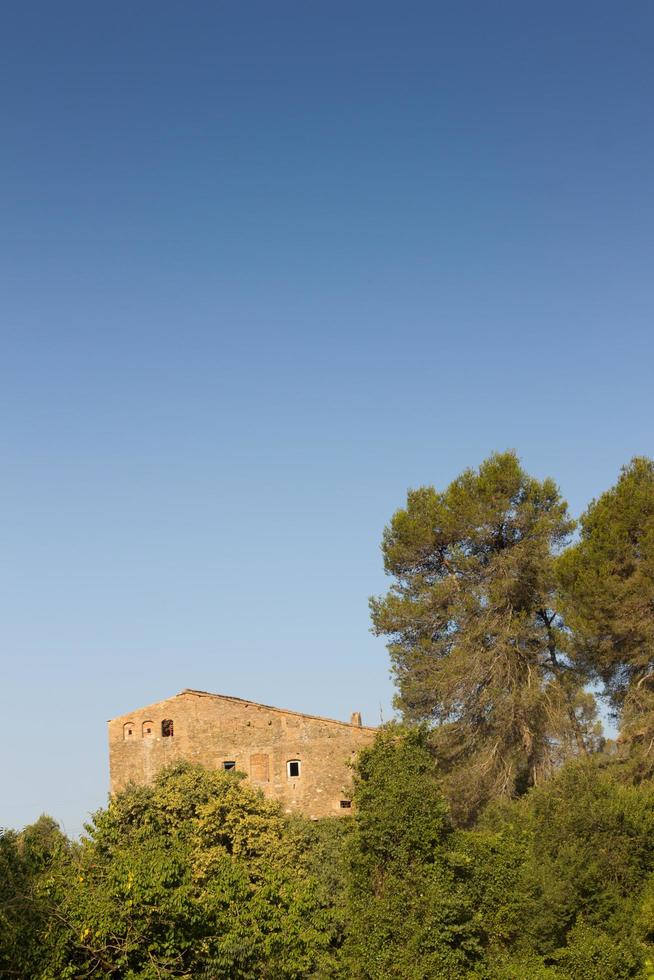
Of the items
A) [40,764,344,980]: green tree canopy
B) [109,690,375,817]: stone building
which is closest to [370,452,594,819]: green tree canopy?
[109,690,375,817]: stone building

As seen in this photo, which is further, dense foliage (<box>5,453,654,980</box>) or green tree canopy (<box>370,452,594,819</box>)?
green tree canopy (<box>370,452,594,819</box>)

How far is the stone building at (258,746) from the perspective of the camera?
42.5 metres

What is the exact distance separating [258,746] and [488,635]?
35.9 feet

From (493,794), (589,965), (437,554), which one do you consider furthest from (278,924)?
(437,554)

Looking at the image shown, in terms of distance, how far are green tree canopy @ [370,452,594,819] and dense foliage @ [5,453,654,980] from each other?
0.08m

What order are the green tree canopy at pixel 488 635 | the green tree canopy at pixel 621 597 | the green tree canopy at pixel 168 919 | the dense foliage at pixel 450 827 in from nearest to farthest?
1. the green tree canopy at pixel 168 919
2. the dense foliage at pixel 450 827
3. the green tree canopy at pixel 621 597
4. the green tree canopy at pixel 488 635

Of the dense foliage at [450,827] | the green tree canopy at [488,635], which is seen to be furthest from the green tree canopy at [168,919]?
the green tree canopy at [488,635]

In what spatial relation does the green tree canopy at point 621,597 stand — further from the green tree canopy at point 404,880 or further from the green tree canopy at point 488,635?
the green tree canopy at point 404,880

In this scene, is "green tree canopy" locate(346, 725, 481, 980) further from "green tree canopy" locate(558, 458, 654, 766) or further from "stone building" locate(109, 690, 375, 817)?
"stone building" locate(109, 690, 375, 817)

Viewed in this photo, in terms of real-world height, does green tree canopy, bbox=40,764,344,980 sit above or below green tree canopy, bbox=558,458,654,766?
below

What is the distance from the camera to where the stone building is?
4247 cm

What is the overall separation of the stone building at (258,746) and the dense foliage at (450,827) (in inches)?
178

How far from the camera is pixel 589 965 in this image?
24.3 meters

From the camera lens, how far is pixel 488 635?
38.2 meters
